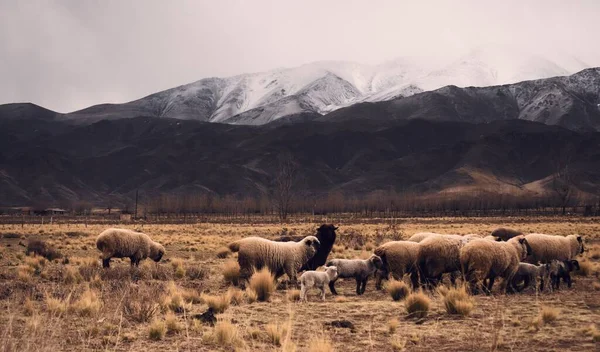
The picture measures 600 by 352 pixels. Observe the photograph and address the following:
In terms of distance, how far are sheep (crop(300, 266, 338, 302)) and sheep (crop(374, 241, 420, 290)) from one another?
1.76 metres

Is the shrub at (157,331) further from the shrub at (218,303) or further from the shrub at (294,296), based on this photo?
the shrub at (294,296)

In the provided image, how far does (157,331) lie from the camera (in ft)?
31.9

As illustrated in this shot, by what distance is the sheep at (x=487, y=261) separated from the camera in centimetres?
1388

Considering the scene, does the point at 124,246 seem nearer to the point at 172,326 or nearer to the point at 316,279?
the point at 316,279

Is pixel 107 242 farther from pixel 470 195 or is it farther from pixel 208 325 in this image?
pixel 470 195

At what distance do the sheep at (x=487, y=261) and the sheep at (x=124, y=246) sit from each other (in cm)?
1173

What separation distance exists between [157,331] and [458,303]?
18.9 feet

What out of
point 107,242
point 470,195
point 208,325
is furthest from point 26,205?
point 208,325

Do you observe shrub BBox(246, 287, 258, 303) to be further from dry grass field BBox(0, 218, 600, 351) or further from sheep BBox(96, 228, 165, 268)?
sheep BBox(96, 228, 165, 268)

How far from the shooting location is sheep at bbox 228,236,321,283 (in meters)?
15.9

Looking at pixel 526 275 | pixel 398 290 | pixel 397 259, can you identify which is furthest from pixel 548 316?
pixel 397 259

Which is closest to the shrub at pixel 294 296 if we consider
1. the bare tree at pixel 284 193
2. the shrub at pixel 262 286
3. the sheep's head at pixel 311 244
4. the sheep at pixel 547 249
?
the shrub at pixel 262 286

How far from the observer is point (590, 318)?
10.9 metres

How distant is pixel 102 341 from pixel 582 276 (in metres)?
15.8
